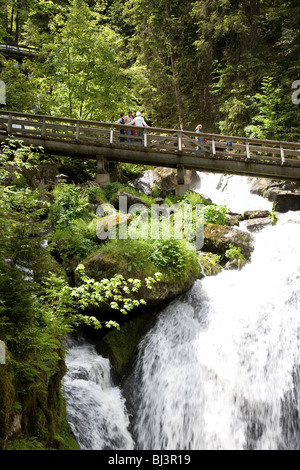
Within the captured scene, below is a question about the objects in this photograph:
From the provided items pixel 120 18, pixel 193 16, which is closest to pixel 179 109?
pixel 193 16

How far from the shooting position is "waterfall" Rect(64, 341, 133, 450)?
6055mm

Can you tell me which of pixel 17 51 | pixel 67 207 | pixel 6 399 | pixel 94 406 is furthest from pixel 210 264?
pixel 17 51

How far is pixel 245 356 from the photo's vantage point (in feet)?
24.4

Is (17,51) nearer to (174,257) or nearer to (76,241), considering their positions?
(76,241)

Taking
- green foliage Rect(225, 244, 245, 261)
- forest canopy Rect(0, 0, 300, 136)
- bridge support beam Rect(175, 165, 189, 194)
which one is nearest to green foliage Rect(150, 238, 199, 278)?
green foliage Rect(225, 244, 245, 261)

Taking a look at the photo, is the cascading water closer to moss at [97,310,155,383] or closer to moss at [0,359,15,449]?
moss at [97,310,155,383]

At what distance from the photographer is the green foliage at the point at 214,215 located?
470 inches

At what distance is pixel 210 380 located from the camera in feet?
23.7

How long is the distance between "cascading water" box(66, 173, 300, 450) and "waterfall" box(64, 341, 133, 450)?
0.8 inches

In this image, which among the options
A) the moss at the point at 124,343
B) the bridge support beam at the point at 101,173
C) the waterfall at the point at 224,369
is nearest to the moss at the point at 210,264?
the waterfall at the point at 224,369

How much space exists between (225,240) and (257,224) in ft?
8.01

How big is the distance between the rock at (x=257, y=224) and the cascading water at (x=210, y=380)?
10.9 ft

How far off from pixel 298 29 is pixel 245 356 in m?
20.1

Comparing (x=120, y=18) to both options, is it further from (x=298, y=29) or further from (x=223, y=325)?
(x=223, y=325)
